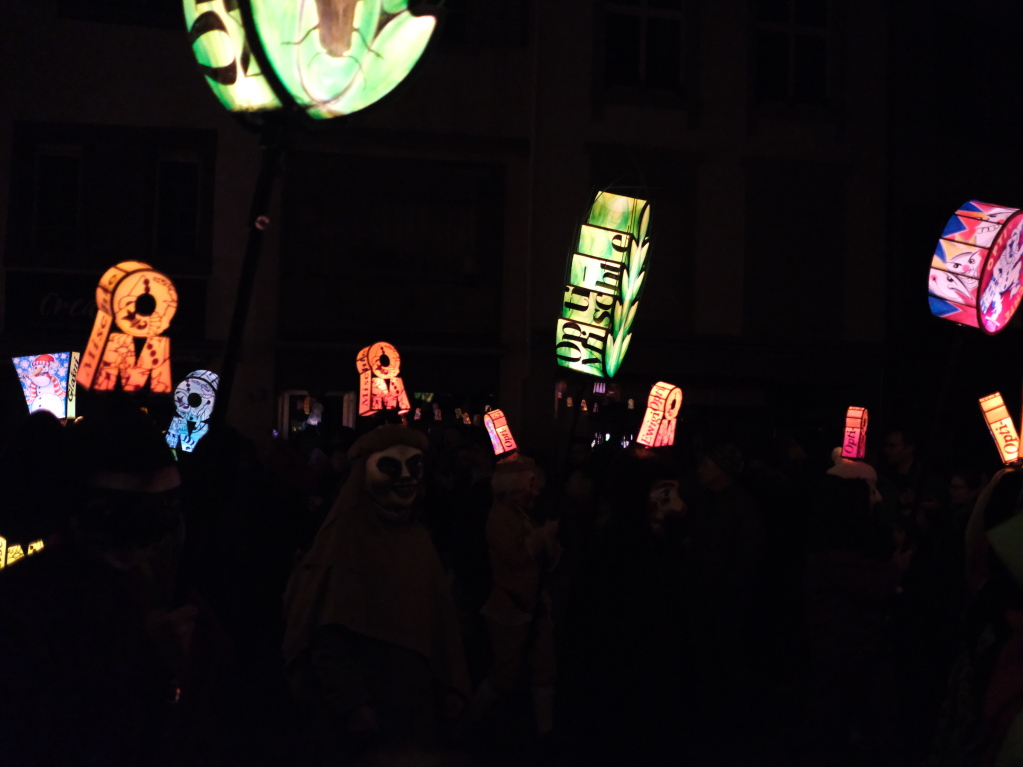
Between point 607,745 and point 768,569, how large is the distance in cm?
341

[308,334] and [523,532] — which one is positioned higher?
[308,334]

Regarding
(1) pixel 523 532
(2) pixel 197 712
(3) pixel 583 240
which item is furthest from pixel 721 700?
→ (2) pixel 197 712

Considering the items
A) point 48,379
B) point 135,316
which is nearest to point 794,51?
point 135,316

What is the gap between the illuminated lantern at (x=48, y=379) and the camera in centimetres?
805

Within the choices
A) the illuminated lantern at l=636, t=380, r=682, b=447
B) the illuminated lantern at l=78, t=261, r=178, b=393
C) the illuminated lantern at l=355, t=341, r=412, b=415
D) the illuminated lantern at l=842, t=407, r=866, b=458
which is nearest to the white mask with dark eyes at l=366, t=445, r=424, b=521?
the illuminated lantern at l=78, t=261, r=178, b=393

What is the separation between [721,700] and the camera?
7059 mm

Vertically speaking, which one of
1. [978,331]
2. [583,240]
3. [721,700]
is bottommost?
[721,700]

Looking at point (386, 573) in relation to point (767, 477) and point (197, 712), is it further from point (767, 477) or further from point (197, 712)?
point (767, 477)

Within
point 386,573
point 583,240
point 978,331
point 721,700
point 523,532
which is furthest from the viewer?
point 583,240

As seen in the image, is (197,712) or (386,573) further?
(386,573)

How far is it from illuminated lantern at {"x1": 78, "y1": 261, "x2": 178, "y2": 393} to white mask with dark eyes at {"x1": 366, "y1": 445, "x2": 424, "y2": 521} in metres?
2.51

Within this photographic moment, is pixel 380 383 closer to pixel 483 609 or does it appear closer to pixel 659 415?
pixel 659 415

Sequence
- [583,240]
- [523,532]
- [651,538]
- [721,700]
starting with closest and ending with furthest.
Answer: [651,538] → [523,532] → [721,700] → [583,240]

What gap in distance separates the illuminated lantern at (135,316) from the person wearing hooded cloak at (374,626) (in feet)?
8.50
